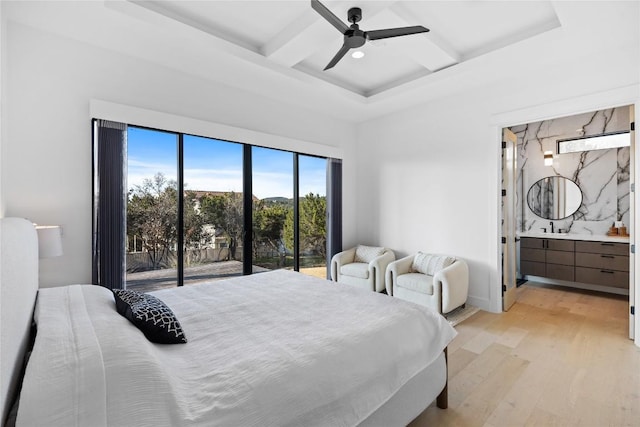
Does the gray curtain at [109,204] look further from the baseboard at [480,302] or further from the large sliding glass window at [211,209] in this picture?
the baseboard at [480,302]

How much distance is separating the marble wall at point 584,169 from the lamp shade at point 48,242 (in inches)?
254

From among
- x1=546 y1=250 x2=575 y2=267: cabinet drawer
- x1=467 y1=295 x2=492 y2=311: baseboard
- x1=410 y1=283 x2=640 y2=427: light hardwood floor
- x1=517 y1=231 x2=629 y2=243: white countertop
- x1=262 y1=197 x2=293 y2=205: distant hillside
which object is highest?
x1=262 y1=197 x2=293 y2=205: distant hillside

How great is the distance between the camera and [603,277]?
4.27 meters

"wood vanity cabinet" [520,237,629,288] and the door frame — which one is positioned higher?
the door frame

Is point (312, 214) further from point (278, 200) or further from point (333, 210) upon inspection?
point (278, 200)

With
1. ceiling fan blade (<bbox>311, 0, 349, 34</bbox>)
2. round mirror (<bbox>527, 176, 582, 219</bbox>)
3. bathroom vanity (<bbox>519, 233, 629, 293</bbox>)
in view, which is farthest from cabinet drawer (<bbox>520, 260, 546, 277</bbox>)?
ceiling fan blade (<bbox>311, 0, 349, 34</bbox>)

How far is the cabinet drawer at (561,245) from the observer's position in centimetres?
458

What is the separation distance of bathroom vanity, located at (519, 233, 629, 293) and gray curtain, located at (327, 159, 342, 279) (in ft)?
10.3

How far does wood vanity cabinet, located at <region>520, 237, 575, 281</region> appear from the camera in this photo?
4590 mm

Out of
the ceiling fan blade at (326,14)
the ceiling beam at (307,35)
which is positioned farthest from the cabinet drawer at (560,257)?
the ceiling fan blade at (326,14)

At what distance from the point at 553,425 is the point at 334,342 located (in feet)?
4.94

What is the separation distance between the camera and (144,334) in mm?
1410

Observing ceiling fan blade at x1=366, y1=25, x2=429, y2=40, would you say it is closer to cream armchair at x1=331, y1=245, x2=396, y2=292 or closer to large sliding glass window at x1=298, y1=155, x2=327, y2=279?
large sliding glass window at x1=298, y1=155, x2=327, y2=279

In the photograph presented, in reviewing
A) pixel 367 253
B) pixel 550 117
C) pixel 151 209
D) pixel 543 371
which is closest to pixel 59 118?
Answer: pixel 151 209
